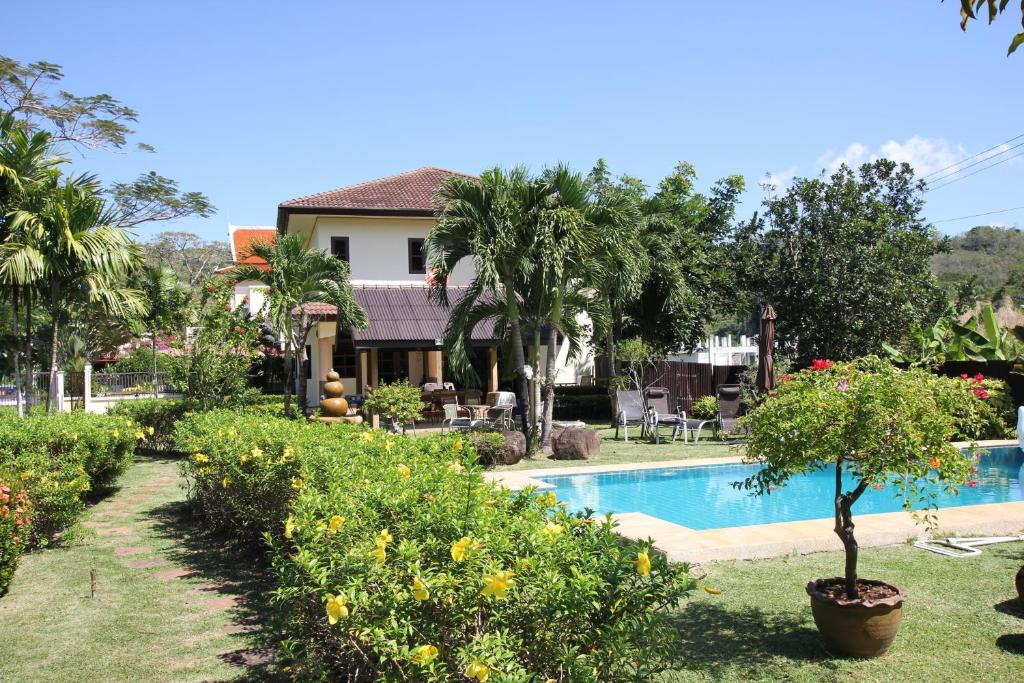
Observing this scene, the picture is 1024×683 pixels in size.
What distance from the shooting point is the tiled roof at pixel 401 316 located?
23641 mm

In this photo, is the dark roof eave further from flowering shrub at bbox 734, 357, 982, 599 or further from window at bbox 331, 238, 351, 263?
flowering shrub at bbox 734, 357, 982, 599

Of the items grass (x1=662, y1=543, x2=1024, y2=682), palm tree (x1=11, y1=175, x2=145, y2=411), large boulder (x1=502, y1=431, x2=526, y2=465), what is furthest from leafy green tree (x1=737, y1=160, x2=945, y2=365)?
palm tree (x1=11, y1=175, x2=145, y2=411)

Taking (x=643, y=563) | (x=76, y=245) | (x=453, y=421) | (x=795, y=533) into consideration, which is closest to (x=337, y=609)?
(x=643, y=563)

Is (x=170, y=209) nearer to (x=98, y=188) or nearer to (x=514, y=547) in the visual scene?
(x=98, y=188)

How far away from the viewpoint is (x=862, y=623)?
5000mm

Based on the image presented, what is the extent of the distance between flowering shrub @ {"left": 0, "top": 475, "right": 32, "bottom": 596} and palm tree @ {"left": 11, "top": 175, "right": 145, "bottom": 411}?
6344 mm

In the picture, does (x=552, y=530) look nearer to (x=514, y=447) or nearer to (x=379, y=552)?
(x=379, y=552)

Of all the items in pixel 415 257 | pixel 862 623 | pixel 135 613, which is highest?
pixel 415 257

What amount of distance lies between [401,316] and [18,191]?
13124 mm

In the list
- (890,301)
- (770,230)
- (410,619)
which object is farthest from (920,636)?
(770,230)

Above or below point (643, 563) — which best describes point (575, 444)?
below

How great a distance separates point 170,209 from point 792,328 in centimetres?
2911

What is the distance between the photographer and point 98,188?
14414 millimetres

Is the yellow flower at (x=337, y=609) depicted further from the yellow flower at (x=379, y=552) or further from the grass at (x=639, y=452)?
the grass at (x=639, y=452)
